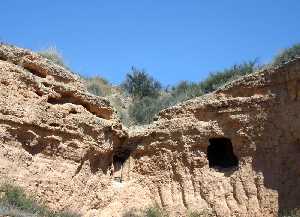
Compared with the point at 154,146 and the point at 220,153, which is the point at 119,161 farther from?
the point at 220,153

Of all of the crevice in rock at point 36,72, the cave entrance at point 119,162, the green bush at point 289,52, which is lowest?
the cave entrance at point 119,162

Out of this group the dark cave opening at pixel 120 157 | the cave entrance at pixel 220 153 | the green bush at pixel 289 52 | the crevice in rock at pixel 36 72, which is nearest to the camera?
the crevice in rock at pixel 36 72

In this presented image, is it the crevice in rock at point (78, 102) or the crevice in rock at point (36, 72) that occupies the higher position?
the crevice in rock at point (36, 72)

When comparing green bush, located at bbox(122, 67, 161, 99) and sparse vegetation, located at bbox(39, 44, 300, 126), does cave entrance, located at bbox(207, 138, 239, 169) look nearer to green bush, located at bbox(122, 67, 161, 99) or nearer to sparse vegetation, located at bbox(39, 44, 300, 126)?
sparse vegetation, located at bbox(39, 44, 300, 126)

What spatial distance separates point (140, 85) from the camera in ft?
90.9

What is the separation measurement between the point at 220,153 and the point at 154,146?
2.02m

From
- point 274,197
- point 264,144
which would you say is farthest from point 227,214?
point 264,144

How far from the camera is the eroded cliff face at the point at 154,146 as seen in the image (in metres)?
11.4

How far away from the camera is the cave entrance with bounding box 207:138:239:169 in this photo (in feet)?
46.5

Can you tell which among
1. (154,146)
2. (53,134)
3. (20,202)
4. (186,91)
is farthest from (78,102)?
(186,91)

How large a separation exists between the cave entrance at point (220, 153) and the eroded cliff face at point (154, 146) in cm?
3

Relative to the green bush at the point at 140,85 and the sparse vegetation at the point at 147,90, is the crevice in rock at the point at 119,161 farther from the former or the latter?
the green bush at the point at 140,85

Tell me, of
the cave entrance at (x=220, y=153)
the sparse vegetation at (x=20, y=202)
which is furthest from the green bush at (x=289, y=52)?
the sparse vegetation at (x=20, y=202)

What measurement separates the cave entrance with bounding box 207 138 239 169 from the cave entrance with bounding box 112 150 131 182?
7.61 feet
